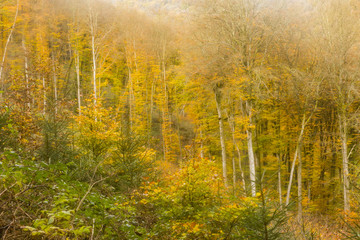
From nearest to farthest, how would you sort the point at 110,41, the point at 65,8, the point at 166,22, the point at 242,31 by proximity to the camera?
the point at 242,31, the point at 110,41, the point at 65,8, the point at 166,22

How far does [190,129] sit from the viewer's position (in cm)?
2625

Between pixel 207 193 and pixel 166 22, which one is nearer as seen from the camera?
pixel 207 193

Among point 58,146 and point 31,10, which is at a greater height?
point 31,10

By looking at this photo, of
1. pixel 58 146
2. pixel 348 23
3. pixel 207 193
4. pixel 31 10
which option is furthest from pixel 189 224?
pixel 31 10

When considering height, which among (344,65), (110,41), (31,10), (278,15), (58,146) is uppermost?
(31,10)

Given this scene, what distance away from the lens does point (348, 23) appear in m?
11.7

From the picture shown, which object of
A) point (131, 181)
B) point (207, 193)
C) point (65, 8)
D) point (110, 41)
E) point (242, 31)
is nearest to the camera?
point (207, 193)

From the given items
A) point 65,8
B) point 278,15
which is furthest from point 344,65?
point 65,8

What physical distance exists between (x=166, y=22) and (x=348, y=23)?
18.7 metres

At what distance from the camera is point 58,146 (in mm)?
6809

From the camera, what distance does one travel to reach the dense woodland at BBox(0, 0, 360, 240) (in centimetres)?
316

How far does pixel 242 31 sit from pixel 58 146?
10.2 metres

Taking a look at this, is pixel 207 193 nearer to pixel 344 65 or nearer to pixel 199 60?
pixel 199 60

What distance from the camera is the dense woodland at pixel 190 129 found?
10.4 feet
